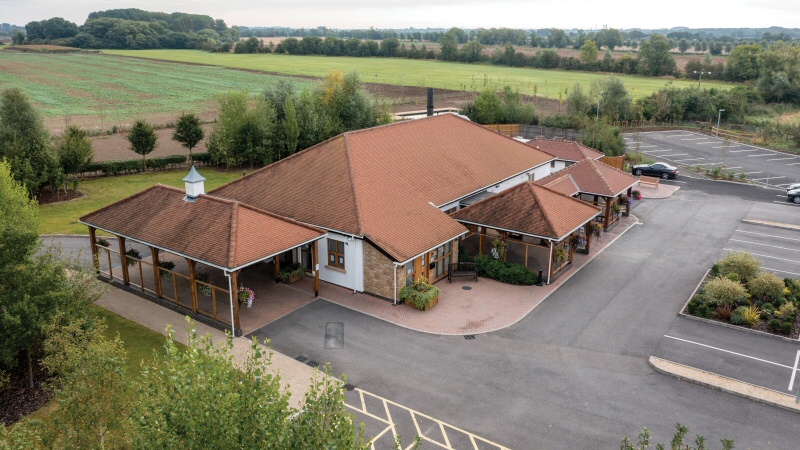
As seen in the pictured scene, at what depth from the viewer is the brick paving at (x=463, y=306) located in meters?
24.8

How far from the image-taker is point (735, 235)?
36.6 m

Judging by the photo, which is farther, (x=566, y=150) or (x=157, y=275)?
(x=566, y=150)

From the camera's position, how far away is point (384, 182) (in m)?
31.0

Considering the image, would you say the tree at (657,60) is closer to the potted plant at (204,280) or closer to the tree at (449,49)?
the tree at (449,49)

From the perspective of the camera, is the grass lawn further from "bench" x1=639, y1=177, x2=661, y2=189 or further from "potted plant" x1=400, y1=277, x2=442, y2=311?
"bench" x1=639, y1=177, x2=661, y2=189

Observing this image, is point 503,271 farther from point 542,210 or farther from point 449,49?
point 449,49

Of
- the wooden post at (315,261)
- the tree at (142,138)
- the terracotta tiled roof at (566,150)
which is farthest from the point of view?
the tree at (142,138)

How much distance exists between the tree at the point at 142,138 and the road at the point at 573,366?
34.7 meters

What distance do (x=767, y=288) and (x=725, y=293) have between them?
7.88 ft

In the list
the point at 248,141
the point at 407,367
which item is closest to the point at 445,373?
the point at 407,367

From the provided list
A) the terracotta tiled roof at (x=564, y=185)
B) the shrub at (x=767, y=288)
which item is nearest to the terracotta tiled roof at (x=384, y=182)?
the terracotta tiled roof at (x=564, y=185)

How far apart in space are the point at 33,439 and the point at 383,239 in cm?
1667

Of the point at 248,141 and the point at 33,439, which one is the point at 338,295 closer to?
the point at 33,439

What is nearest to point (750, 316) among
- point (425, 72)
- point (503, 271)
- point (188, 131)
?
point (503, 271)
